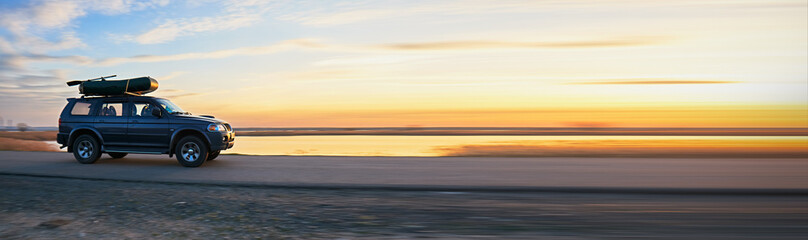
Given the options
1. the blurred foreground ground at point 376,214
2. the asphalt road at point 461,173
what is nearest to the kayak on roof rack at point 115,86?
the asphalt road at point 461,173

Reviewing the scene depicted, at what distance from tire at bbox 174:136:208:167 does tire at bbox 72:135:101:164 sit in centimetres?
238

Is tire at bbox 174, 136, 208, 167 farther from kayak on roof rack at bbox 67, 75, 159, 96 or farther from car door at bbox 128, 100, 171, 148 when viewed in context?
kayak on roof rack at bbox 67, 75, 159, 96

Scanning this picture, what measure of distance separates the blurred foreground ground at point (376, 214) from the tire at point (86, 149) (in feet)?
13.3

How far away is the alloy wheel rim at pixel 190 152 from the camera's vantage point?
11383mm

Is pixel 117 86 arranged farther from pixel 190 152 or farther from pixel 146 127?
pixel 190 152

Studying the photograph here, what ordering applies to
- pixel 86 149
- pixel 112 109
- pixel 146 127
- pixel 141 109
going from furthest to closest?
pixel 86 149
pixel 112 109
pixel 141 109
pixel 146 127

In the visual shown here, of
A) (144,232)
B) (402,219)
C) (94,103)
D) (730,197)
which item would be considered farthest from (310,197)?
(94,103)

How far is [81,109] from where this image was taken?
12117 mm

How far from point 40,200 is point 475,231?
6.58 metres

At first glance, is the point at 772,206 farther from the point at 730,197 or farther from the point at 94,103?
the point at 94,103

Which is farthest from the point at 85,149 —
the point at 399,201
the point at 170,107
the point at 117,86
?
the point at 399,201

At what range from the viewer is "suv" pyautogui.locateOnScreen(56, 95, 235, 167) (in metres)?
11.4

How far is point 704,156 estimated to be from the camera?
1512 cm

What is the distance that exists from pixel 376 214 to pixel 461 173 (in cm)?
467
